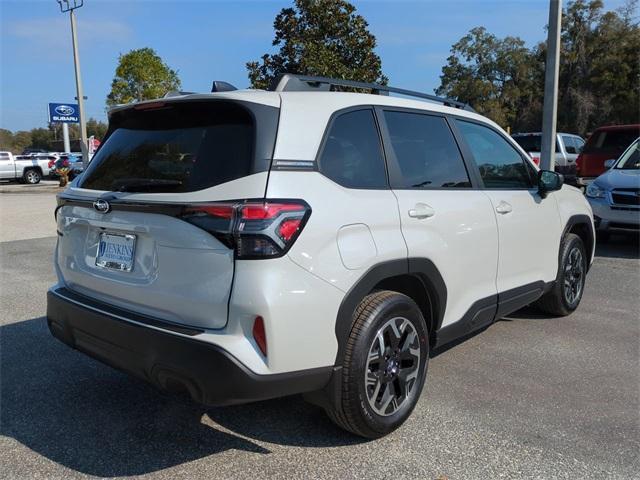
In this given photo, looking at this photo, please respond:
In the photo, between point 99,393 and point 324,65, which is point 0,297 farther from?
point 324,65

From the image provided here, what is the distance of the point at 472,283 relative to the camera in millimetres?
3709

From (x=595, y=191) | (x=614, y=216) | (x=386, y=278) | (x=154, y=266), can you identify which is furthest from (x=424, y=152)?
(x=595, y=191)

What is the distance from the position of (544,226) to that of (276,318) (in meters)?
2.94

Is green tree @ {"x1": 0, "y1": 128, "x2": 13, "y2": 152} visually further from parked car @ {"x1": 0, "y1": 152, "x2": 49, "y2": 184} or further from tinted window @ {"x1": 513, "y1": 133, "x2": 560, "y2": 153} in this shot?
tinted window @ {"x1": 513, "y1": 133, "x2": 560, "y2": 153}

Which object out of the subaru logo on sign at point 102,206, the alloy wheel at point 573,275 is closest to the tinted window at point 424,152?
the subaru logo on sign at point 102,206

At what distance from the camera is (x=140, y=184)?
2846mm

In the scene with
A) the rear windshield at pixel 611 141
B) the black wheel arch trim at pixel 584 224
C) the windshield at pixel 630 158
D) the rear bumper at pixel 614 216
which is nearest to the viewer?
the black wheel arch trim at pixel 584 224

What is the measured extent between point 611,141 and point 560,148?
4.72m

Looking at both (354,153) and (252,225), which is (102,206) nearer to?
(252,225)

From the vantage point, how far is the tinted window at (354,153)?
2.86 m

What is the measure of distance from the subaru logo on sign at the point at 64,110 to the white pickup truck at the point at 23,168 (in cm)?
390

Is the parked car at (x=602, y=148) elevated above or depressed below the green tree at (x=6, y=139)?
below

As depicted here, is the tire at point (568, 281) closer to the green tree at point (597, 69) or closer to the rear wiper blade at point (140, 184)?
the rear wiper blade at point (140, 184)

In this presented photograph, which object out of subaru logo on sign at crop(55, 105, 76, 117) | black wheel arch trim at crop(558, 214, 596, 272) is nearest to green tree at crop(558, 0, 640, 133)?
subaru logo on sign at crop(55, 105, 76, 117)
